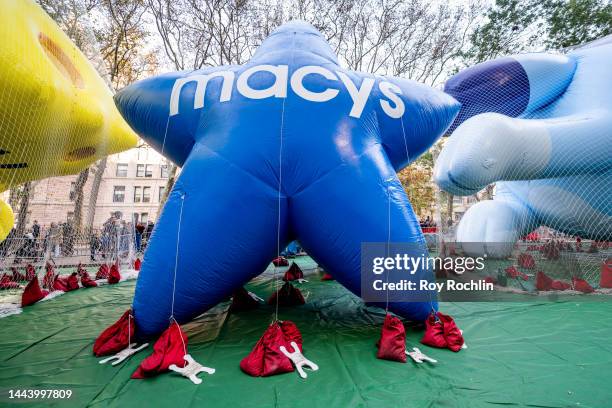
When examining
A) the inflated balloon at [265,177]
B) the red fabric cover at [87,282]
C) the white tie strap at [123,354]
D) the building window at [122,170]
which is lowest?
the red fabric cover at [87,282]

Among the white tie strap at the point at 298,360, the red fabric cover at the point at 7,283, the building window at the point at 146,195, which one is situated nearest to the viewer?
the white tie strap at the point at 298,360

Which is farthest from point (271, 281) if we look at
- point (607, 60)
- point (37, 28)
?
point (607, 60)

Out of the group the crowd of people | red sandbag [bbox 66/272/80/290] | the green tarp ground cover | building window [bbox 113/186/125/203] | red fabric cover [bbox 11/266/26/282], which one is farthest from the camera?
building window [bbox 113/186/125/203]

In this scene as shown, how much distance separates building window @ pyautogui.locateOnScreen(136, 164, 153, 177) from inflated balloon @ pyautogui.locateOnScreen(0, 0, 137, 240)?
31.1 meters

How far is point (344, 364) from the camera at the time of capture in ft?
8.54

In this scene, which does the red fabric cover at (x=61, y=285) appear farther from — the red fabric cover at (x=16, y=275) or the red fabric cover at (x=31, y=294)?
the red fabric cover at (x=16, y=275)

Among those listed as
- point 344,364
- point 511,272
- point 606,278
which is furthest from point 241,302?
point 606,278

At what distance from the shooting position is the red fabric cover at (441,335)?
2932mm

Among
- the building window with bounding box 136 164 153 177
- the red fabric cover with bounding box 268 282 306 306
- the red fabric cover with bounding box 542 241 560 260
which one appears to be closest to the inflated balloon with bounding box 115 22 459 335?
the red fabric cover with bounding box 268 282 306 306

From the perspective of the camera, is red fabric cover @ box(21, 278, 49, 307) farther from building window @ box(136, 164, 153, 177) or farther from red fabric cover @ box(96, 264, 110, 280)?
building window @ box(136, 164, 153, 177)

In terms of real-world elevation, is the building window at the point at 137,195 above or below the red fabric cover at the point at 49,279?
above

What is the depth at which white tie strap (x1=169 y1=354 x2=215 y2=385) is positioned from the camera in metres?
2.36

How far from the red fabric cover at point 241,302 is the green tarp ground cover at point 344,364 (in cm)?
17

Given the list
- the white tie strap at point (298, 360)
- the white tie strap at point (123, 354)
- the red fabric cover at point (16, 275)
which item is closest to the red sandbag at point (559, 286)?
the white tie strap at point (298, 360)
